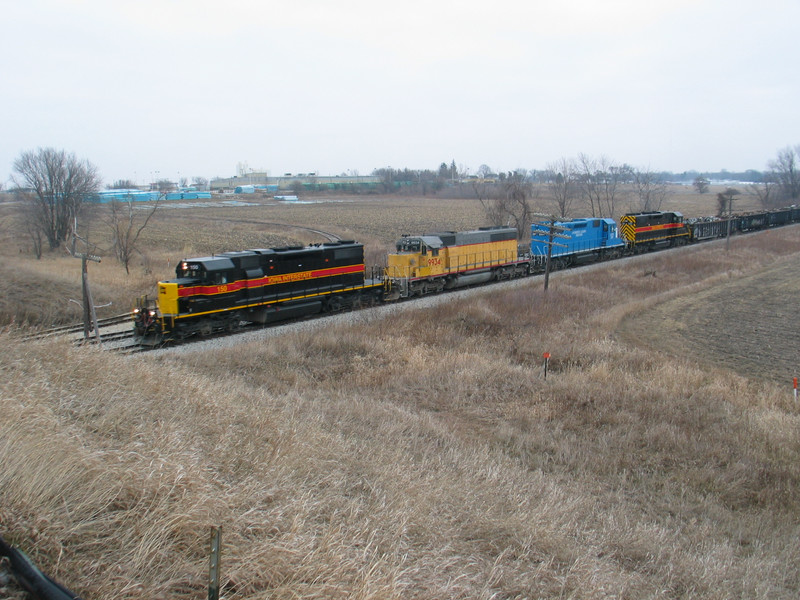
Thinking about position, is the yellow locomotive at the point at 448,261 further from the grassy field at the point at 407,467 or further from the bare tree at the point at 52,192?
the bare tree at the point at 52,192

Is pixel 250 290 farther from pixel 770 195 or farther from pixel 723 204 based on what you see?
pixel 770 195

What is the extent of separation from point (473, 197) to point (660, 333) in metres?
95.0

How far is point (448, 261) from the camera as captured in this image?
27.8 meters

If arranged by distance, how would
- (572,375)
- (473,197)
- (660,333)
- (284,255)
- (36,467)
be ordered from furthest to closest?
(473,197)
(660,333)
(284,255)
(572,375)
(36,467)

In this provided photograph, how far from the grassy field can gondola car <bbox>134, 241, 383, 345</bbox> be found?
2436 millimetres

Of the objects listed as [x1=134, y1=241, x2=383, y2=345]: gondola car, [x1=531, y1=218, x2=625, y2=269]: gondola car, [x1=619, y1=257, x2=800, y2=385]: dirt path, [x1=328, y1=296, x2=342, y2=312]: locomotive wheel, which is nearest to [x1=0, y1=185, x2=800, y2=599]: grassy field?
[x1=619, y1=257, x2=800, y2=385]: dirt path

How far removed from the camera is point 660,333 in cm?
2252

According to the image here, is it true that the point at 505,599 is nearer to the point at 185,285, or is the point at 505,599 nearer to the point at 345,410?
the point at 345,410

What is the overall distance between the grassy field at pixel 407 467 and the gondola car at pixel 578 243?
1577cm

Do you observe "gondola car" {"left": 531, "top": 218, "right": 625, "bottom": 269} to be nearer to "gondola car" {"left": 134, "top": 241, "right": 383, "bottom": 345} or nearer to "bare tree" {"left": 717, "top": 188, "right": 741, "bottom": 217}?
"bare tree" {"left": 717, "top": 188, "right": 741, "bottom": 217}

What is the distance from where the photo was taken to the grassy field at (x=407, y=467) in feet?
13.6

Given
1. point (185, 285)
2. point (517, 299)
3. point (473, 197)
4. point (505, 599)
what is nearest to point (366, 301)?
point (517, 299)

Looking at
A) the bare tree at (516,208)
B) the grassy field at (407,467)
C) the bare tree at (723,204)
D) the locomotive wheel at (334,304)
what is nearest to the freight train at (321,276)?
the locomotive wheel at (334,304)

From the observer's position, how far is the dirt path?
18641 mm
